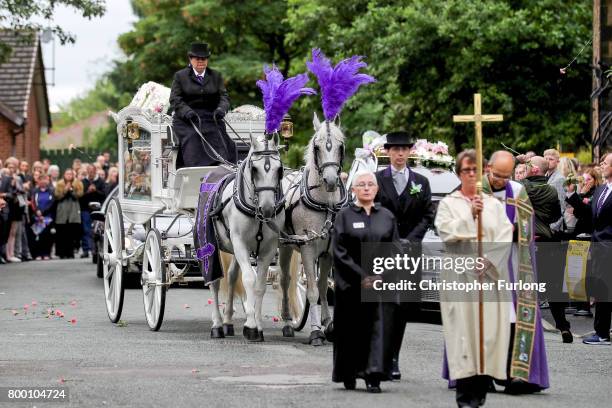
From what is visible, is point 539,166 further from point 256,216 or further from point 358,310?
point 358,310

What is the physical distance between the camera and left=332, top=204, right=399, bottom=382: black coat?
11.4 m

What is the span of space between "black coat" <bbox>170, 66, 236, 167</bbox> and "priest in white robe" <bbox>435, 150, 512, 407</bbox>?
263 inches

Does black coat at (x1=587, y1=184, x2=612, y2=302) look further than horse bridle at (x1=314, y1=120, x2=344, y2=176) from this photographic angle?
Yes

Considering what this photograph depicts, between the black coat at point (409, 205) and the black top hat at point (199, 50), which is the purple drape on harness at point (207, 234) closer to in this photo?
the black top hat at point (199, 50)

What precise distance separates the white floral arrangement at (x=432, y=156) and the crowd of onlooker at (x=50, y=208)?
41.6 ft

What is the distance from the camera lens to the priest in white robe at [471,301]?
10.6 m

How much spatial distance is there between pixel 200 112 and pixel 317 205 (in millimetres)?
2847

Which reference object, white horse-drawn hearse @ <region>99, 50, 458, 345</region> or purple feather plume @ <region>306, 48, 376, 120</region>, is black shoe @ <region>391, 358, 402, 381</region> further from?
purple feather plume @ <region>306, 48, 376, 120</region>

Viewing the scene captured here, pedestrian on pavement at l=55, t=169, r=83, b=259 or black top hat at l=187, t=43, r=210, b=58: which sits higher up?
black top hat at l=187, t=43, r=210, b=58

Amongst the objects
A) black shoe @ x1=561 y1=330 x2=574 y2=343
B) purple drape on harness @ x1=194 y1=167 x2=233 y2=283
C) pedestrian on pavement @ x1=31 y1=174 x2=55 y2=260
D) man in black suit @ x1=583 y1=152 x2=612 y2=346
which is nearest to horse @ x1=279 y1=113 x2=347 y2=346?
purple drape on harness @ x1=194 y1=167 x2=233 y2=283

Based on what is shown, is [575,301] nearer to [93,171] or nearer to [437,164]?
[437,164]

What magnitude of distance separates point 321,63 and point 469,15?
20.9 meters

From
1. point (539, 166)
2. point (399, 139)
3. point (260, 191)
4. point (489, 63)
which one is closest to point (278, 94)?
point (260, 191)

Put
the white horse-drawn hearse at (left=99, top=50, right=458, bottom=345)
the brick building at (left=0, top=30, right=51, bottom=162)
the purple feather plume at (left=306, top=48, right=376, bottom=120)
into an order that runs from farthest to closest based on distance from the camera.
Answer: the brick building at (left=0, top=30, right=51, bottom=162), the white horse-drawn hearse at (left=99, top=50, right=458, bottom=345), the purple feather plume at (left=306, top=48, right=376, bottom=120)
